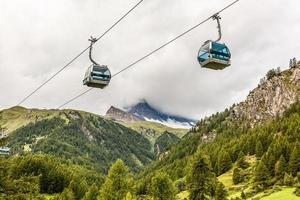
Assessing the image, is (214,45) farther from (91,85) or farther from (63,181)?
(63,181)

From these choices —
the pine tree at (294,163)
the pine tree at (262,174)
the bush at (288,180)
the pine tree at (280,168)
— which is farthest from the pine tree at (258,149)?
the bush at (288,180)

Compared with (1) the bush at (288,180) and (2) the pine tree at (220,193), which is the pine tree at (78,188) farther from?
(2) the pine tree at (220,193)

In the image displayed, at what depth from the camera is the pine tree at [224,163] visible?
188 meters

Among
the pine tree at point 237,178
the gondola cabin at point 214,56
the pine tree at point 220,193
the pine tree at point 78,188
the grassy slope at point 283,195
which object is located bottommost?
the grassy slope at point 283,195

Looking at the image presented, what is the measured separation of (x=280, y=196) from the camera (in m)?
103

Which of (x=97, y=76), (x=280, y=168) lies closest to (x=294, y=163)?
(x=280, y=168)

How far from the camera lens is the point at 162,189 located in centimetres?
9625

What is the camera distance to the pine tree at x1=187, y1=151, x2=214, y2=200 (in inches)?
2786

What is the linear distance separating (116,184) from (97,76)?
53734 mm

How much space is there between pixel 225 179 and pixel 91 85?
142862 millimetres

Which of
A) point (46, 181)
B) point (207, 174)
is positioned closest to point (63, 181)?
point (46, 181)

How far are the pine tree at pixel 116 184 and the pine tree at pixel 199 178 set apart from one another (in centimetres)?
1328

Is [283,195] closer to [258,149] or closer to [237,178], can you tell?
[237,178]

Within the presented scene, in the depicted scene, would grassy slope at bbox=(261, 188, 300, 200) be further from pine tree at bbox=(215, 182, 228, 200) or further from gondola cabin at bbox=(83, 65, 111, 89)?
gondola cabin at bbox=(83, 65, 111, 89)
